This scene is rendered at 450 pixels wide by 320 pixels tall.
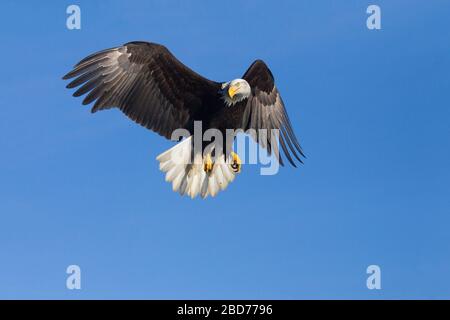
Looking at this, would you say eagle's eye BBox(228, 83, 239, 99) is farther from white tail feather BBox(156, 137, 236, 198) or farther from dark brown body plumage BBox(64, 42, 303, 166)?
white tail feather BBox(156, 137, 236, 198)

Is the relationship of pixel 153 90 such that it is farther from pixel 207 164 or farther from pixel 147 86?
pixel 207 164

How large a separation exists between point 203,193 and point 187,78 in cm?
138

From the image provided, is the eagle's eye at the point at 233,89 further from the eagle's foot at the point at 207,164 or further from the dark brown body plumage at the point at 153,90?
the eagle's foot at the point at 207,164

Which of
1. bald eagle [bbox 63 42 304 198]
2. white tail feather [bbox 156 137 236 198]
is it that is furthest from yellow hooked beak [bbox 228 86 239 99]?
white tail feather [bbox 156 137 236 198]

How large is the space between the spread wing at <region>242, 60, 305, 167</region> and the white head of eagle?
17.4 inches

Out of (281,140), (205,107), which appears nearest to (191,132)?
(205,107)

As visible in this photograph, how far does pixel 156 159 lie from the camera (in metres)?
12.2

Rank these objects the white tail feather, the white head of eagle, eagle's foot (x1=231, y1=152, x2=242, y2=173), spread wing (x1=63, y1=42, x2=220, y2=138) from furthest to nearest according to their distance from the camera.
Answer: eagle's foot (x1=231, y1=152, x2=242, y2=173), the white tail feather, the white head of eagle, spread wing (x1=63, y1=42, x2=220, y2=138)

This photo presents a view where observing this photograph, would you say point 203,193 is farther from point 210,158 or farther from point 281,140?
point 281,140

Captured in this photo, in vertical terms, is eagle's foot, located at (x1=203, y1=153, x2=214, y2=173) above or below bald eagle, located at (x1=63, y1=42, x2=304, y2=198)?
below

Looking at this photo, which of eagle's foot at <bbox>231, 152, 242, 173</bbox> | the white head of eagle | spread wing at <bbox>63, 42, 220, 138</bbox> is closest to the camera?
spread wing at <bbox>63, 42, 220, 138</bbox>

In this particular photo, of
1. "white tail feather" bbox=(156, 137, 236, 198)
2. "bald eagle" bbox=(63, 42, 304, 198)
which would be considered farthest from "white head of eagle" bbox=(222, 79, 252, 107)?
"white tail feather" bbox=(156, 137, 236, 198)

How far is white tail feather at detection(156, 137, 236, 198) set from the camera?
12148mm

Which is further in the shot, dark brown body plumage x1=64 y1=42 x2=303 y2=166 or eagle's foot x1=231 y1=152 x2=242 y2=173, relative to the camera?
eagle's foot x1=231 y1=152 x2=242 y2=173
